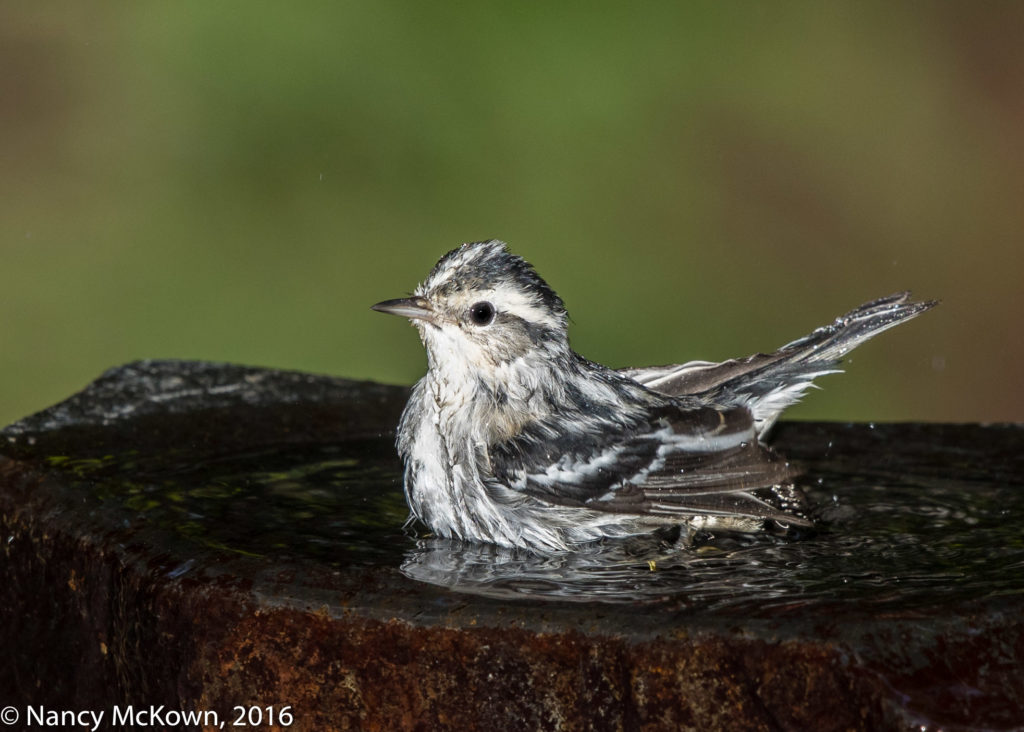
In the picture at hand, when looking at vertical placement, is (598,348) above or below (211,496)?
above

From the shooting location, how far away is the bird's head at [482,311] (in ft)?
14.5

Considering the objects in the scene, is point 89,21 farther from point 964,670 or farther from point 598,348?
point 964,670

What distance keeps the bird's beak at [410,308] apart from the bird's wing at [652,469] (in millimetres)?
490

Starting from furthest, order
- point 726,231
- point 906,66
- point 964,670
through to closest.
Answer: point 906,66, point 726,231, point 964,670

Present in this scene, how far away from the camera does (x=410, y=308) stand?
14.4 ft

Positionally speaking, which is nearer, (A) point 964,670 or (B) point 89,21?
(A) point 964,670

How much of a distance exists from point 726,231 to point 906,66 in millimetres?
2539

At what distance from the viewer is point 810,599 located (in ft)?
11.1

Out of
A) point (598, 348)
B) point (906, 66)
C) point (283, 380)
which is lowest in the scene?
point (283, 380)

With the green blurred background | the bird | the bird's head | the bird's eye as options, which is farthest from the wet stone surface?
the green blurred background

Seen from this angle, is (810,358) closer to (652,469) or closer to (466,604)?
(652,469)

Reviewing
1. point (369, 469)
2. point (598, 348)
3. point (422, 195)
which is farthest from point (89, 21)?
point (369, 469)

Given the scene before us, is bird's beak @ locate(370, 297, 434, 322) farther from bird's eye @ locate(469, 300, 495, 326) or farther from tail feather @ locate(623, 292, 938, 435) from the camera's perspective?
tail feather @ locate(623, 292, 938, 435)

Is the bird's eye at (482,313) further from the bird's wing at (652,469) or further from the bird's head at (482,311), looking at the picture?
the bird's wing at (652,469)
